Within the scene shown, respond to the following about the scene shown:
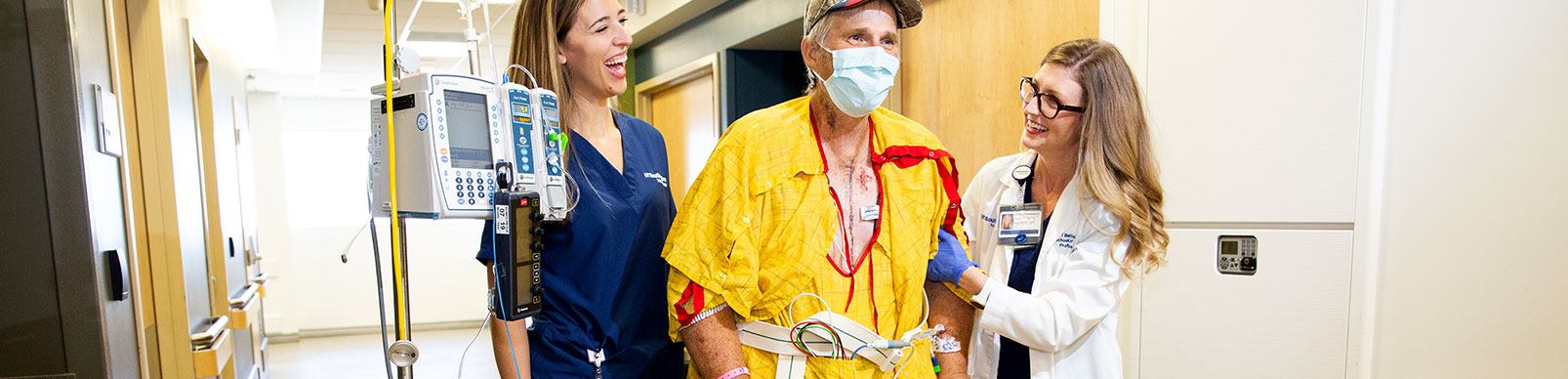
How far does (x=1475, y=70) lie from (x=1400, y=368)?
2.07 feet

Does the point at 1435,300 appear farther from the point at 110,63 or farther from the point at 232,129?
the point at 232,129

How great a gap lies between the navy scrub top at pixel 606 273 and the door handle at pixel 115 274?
742 millimetres

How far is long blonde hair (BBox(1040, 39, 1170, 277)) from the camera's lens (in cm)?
155

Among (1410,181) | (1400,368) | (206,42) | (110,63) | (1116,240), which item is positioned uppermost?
(206,42)

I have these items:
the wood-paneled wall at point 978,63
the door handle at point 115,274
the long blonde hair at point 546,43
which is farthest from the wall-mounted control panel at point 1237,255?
the door handle at point 115,274

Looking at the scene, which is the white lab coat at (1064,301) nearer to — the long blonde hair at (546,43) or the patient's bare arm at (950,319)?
the patient's bare arm at (950,319)

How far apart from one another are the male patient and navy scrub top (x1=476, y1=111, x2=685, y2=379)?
10 cm

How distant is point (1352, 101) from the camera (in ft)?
5.52

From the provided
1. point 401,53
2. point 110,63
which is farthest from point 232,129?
point 401,53

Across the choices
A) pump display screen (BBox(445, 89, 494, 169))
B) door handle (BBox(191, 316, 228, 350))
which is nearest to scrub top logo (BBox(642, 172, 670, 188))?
pump display screen (BBox(445, 89, 494, 169))

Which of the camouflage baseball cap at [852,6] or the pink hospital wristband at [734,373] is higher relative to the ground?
the camouflage baseball cap at [852,6]

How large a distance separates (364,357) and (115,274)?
569 centimetres

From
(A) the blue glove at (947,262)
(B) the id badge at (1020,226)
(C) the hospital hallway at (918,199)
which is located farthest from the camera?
(B) the id badge at (1020,226)

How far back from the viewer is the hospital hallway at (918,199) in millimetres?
1225
